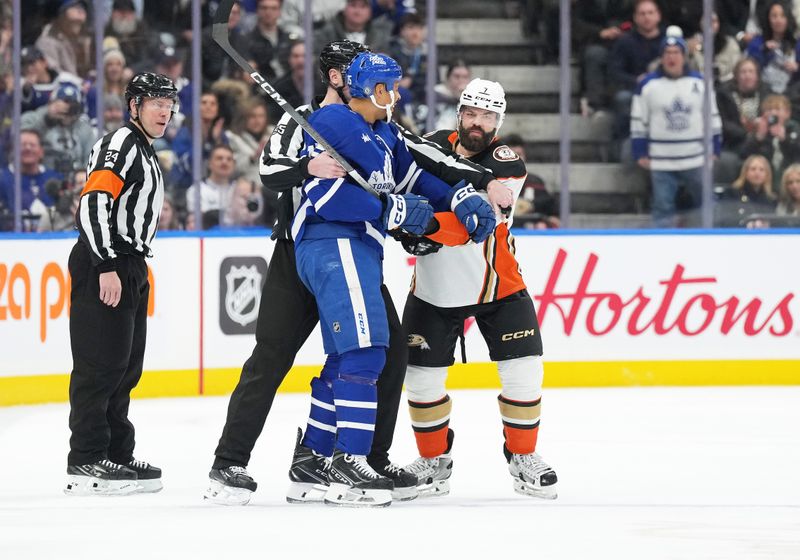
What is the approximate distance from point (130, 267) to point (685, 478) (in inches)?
74.1

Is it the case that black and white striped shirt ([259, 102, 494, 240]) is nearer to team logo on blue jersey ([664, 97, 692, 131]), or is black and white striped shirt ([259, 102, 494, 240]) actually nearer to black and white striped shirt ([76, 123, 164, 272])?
black and white striped shirt ([76, 123, 164, 272])

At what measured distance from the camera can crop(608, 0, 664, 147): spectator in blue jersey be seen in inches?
340

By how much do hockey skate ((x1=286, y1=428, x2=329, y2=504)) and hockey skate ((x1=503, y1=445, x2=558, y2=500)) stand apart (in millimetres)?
578

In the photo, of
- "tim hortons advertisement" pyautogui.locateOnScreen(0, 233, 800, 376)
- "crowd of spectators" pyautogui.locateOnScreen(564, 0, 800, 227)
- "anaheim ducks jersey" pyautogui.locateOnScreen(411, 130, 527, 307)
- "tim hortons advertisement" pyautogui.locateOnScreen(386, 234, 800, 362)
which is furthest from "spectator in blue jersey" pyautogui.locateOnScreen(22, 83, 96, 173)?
"anaheim ducks jersey" pyautogui.locateOnScreen(411, 130, 527, 307)

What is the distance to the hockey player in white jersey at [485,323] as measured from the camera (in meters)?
4.32

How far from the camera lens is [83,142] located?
8.07 metres

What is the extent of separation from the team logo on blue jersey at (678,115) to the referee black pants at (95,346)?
15.5 feet

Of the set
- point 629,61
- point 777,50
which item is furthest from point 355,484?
point 777,50

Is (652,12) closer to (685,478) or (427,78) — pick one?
(427,78)

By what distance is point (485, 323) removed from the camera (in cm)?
444

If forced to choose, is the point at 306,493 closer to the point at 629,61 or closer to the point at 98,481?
the point at 98,481

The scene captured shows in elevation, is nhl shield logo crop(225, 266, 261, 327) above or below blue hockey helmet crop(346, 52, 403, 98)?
below

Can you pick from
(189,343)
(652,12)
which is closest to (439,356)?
(189,343)

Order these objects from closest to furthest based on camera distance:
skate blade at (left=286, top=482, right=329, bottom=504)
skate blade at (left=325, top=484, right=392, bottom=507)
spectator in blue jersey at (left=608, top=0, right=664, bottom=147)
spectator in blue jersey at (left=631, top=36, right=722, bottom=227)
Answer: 1. skate blade at (left=325, top=484, right=392, bottom=507)
2. skate blade at (left=286, top=482, right=329, bottom=504)
3. spectator in blue jersey at (left=631, top=36, right=722, bottom=227)
4. spectator in blue jersey at (left=608, top=0, right=664, bottom=147)
